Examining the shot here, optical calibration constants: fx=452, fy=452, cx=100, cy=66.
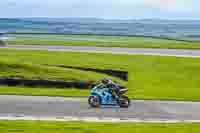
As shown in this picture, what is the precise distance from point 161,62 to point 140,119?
25891 mm

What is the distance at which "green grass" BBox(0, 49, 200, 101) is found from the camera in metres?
26.8

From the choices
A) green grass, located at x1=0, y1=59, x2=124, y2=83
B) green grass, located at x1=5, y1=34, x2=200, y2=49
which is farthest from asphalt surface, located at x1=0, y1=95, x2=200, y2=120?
green grass, located at x1=5, y1=34, x2=200, y2=49

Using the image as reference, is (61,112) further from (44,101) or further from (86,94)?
(86,94)

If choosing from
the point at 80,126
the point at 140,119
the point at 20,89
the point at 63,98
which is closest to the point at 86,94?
the point at 63,98

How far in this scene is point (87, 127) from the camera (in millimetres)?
16859

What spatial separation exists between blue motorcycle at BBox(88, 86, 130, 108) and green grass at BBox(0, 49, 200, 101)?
12.3ft

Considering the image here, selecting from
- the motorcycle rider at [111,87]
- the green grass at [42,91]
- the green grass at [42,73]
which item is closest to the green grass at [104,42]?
the green grass at [42,73]

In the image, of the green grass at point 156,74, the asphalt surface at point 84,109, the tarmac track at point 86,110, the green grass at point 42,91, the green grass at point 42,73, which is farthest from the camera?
the green grass at point 42,73

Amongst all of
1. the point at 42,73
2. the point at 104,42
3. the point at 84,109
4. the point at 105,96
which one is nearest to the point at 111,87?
the point at 105,96

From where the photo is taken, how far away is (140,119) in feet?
62.4

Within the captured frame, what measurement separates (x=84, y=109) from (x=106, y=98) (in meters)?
1.21

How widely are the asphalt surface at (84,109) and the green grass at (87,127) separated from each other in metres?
1.76

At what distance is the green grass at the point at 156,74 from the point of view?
88.0ft

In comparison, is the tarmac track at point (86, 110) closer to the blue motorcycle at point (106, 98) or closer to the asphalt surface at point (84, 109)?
the asphalt surface at point (84, 109)
